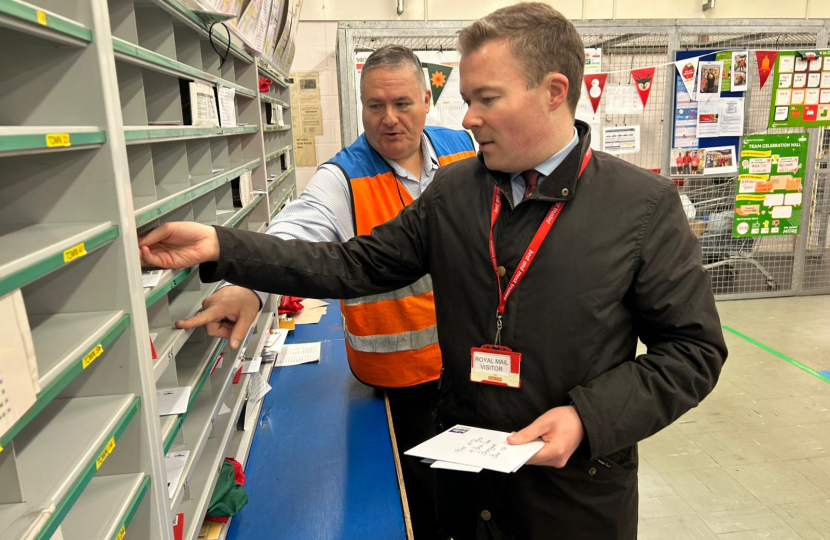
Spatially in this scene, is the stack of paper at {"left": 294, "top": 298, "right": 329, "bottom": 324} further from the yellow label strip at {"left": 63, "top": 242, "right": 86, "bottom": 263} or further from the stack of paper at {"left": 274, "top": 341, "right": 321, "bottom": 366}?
the yellow label strip at {"left": 63, "top": 242, "right": 86, "bottom": 263}

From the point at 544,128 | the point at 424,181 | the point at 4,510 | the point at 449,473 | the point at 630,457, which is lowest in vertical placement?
the point at 449,473

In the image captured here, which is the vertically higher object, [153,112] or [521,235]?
[153,112]

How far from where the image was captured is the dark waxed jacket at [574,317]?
4.28 feet

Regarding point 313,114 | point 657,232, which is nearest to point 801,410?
point 657,232

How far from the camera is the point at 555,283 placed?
4.40 feet

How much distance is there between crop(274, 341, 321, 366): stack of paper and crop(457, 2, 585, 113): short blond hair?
6.22 ft

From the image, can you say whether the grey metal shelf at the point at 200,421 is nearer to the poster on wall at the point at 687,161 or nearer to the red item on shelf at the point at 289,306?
the red item on shelf at the point at 289,306

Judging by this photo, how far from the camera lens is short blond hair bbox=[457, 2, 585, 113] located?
1.29m

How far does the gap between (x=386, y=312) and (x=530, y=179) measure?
0.80 meters

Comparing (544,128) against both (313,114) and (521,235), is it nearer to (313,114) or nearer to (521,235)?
(521,235)

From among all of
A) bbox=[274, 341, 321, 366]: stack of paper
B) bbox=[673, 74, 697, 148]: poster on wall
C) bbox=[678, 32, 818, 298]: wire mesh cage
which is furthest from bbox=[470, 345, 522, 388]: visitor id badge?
bbox=[678, 32, 818, 298]: wire mesh cage

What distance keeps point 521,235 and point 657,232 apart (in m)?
0.30

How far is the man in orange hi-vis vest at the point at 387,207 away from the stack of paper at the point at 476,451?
2.31 ft

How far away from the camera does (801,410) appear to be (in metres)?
3.71
